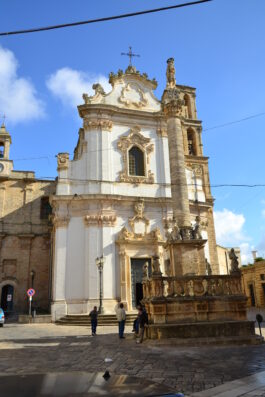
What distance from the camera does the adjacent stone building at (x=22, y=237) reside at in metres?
27.8

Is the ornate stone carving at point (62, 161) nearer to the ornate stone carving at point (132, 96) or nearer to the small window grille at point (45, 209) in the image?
the ornate stone carving at point (132, 96)

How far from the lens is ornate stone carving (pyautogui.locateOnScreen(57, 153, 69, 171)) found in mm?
24047

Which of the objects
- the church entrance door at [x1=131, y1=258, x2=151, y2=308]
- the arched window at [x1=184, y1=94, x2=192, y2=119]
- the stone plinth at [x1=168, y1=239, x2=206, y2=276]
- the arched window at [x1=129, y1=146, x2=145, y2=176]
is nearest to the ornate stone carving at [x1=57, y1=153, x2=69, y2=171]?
the arched window at [x1=129, y1=146, x2=145, y2=176]

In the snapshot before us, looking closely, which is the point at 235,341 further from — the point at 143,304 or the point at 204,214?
the point at 204,214

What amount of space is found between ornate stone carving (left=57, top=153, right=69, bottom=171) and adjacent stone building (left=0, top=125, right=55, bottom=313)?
803cm

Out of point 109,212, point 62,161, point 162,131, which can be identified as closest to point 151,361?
point 109,212

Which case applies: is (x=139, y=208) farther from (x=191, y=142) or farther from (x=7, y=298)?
(x=7, y=298)

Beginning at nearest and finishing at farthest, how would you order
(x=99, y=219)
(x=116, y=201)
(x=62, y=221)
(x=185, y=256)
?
(x=185, y=256) < (x=62, y=221) < (x=99, y=219) < (x=116, y=201)

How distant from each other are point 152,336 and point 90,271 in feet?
37.1

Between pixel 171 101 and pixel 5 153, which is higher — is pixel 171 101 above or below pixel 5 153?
below

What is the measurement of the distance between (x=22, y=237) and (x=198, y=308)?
21.3 m

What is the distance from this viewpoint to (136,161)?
2547 cm

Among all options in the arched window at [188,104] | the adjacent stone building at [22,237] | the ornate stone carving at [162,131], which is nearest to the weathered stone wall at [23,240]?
the adjacent stone building at [22,237]

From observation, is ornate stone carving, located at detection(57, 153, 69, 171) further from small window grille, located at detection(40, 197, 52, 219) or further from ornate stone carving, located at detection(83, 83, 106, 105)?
small window grille, located at detection(40, 197, 52, 219)
